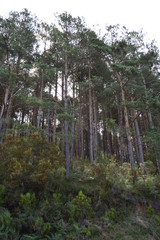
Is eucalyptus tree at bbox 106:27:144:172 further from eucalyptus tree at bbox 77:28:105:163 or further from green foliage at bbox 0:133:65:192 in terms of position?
green foliage at bbox 0:133:65:192

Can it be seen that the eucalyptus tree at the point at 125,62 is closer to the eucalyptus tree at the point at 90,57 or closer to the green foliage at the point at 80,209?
the eucalyptus tree at the point at 90,57

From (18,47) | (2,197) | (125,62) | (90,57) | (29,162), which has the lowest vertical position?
(2,197)

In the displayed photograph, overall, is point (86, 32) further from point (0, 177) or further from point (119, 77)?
point (0, 177)

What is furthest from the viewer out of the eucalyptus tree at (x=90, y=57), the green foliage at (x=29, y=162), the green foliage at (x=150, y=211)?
the eucalyptus tree at (x=90, y=57)

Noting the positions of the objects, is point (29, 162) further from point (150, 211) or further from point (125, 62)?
point (125, 62)

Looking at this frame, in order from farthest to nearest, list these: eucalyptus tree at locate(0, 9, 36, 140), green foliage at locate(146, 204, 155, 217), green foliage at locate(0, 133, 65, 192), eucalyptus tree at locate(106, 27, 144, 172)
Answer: eucalyptus tree at locate(0, 9, 36, 140) → eucalyptus tree at locate(106, 27, 144, 172) → green foliage at locate(146, 204, 155, 217) → green foliage at locate(0, 133, 65, 192)

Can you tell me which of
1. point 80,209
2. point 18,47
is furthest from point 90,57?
point 80,209

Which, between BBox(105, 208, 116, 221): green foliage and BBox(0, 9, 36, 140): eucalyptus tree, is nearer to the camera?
BBox(105, 208, 116, 221): green foliage

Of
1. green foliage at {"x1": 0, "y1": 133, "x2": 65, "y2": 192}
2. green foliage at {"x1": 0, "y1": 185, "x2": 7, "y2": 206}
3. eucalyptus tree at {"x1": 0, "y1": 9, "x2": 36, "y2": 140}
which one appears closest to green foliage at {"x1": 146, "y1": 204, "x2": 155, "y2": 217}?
green foliage at {"x1": 0, "y1": 133, "x2": 65, "y2": 192}

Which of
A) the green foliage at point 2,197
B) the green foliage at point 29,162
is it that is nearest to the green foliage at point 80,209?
the green foliage at point 29,162

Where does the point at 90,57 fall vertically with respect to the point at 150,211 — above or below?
above

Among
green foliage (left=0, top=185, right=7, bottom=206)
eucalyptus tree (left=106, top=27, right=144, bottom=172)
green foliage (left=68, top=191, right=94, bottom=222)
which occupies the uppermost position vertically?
eucalyptus tree (left=106, top=27, right=144, bottom=172)

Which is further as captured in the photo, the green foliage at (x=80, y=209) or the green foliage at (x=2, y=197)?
the green foliage at (x=80, y=209)

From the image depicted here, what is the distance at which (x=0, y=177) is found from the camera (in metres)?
5.29
